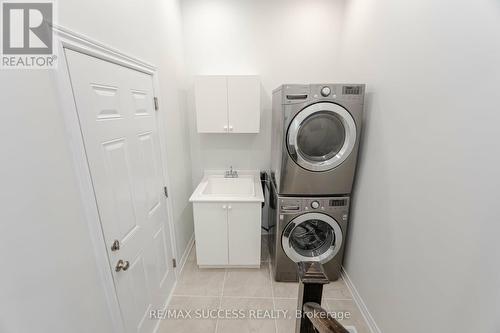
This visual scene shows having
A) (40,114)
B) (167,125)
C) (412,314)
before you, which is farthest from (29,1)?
(412,314)

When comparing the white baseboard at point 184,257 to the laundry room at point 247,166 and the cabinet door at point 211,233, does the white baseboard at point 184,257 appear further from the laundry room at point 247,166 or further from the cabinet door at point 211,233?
the cabinet door at point 211,233

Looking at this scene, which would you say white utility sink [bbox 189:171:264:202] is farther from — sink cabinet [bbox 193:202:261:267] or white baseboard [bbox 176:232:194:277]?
white baseboard [bbox 176:232:194:277]

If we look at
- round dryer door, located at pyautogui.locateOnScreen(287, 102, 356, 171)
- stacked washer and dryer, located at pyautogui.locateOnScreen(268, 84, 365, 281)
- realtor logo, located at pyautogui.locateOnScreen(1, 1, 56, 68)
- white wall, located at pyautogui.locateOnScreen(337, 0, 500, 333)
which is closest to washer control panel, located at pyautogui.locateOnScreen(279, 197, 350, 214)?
stacked washer and dryer, located at pyautogui.locateOnScreen(268, 84, 365, 281)

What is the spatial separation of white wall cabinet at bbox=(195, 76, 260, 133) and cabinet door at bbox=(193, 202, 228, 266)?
2.84ft

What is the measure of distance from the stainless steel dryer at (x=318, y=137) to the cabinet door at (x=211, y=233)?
0.68 metres

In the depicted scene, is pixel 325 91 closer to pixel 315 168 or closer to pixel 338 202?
pixel 315 168

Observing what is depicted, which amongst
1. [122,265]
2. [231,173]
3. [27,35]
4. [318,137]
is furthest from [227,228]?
[27,35]

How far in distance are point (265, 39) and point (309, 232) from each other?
2.20 metres

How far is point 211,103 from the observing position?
2.19 m

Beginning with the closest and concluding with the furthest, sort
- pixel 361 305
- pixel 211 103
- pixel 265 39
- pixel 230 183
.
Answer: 1. pixel 361 305
2. pixel 211 103
3. pixel 265 39
4. pixel 230 183

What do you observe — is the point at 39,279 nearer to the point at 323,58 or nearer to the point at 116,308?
the point at 116,308

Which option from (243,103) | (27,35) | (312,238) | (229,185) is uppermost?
(27,35)

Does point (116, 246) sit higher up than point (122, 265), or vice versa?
point (116, 246)

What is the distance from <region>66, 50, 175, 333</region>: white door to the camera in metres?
0.97
